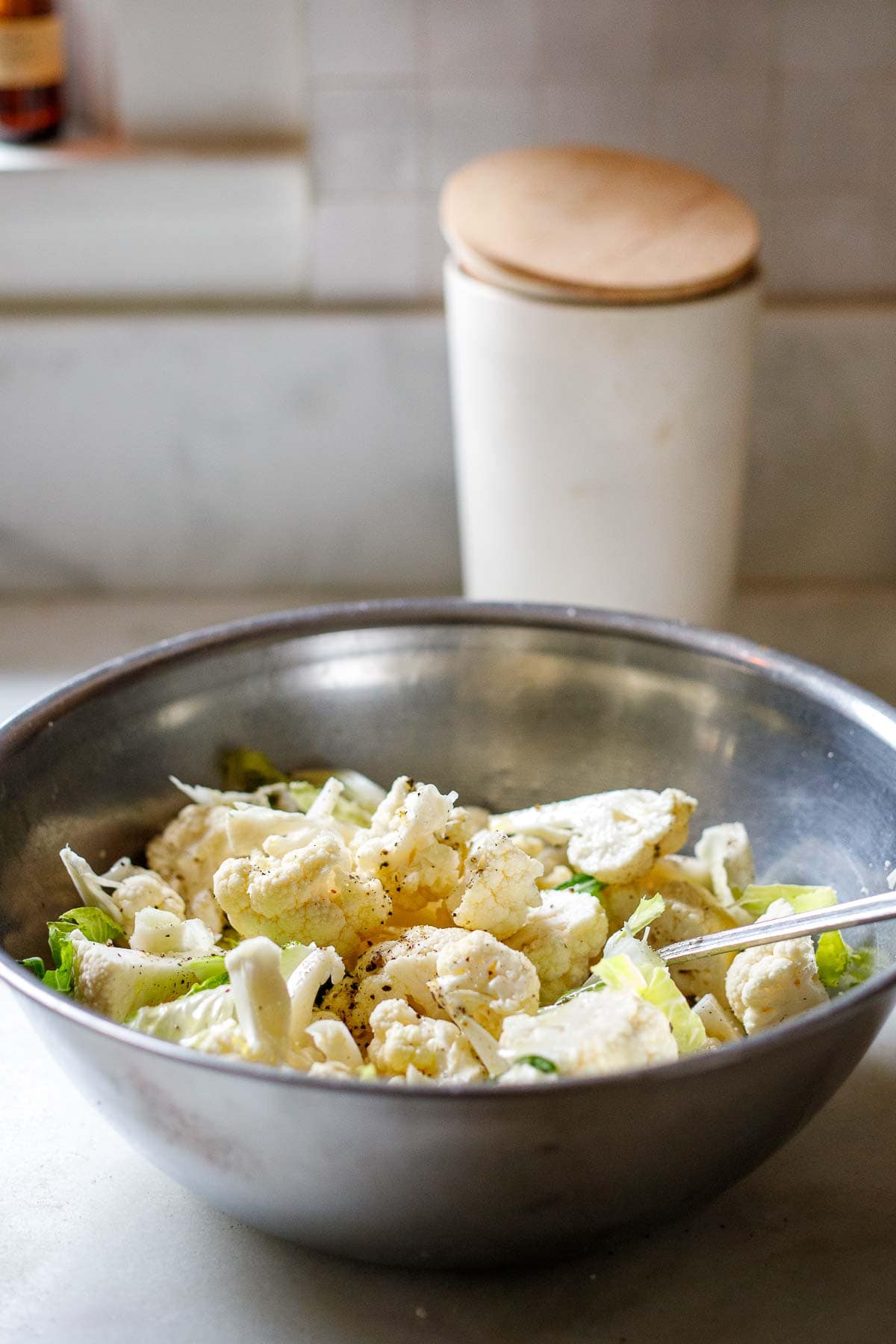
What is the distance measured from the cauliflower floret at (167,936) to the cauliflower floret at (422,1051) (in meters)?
0.13

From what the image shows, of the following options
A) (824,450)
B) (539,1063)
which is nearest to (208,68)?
(824,450)

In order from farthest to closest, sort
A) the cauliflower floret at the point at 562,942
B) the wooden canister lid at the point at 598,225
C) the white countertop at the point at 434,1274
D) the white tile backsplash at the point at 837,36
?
the white tile backsplash at the point at 837,36
the wooden canister lid at the point at 598,225
the cauliflower floret at the point at 562,942
the white countertop at the point at 434,1274

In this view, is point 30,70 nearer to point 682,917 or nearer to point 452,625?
A: point 452,625

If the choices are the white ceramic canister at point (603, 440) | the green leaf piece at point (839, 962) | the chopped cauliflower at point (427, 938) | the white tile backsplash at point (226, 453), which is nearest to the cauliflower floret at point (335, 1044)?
the chopped cauliflower at point (427, 938)

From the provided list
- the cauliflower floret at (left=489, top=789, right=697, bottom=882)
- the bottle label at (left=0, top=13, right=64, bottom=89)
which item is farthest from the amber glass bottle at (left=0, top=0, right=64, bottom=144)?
the cauliflower floret at (left=489, top=789, right=697, bottom=882)

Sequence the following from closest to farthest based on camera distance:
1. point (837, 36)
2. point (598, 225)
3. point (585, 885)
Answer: point (585, 885)
point (598, 225)
point (837, 36)

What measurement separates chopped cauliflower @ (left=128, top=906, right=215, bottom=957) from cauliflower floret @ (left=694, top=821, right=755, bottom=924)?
283 millimetres

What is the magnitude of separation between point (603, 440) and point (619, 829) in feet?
1.39

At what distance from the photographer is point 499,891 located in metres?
0.71

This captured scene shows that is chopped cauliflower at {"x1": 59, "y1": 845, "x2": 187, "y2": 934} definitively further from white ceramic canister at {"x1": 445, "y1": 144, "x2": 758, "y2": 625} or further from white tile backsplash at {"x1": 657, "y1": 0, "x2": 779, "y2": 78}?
white tile backsplash at {"x1": 657, "y1": 0, "x2": 779, "y2": 78}

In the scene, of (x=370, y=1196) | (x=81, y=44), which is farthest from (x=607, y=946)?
(x=81, y=44)

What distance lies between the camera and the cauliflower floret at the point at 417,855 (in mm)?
741

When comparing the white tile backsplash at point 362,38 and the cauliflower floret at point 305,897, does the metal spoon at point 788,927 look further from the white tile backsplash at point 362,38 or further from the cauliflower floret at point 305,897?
the white tile backsplash at point 362,38

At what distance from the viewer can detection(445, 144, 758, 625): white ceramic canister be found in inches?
43.2
